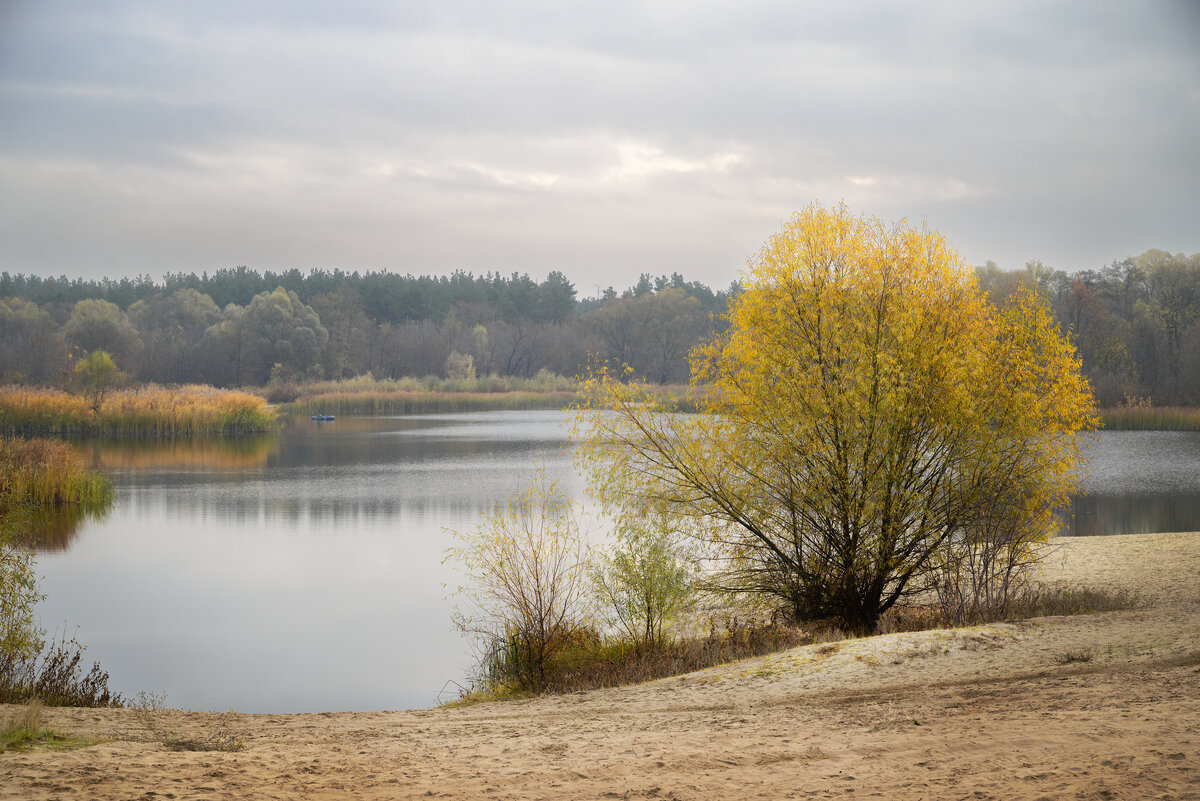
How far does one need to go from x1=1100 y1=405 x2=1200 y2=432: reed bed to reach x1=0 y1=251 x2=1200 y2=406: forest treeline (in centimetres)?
617

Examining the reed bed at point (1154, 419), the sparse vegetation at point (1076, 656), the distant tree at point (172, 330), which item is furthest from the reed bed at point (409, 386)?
the sparse vegetation at point (1076, 656)

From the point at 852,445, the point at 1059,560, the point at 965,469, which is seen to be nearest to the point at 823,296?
the point at 852,445

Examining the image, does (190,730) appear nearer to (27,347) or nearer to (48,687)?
(48,687)

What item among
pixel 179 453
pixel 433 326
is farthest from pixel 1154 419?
pixel 433 326

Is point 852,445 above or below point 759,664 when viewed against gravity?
above

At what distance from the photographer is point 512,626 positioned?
1171cm

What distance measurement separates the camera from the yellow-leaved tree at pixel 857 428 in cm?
1203

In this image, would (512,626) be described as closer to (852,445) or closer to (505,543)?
(505,543)

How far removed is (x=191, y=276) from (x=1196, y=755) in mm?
145006

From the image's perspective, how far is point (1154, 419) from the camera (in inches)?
1927

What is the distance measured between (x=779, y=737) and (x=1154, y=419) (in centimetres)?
5119

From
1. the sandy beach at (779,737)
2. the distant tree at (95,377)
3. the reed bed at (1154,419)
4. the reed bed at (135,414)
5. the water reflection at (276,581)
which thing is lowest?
the water reflection at (276,581)

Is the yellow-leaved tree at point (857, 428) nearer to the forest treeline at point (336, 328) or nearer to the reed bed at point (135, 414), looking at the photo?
the reed bed at point (135, 414)

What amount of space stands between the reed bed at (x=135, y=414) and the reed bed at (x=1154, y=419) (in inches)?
1782
